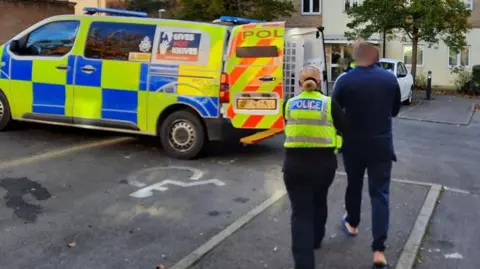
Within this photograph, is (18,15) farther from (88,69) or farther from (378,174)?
(378,174)

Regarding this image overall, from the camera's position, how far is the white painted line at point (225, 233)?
168 inches

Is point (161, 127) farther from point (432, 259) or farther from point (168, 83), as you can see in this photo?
point (432, 259)

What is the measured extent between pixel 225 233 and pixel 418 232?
1.70 metres

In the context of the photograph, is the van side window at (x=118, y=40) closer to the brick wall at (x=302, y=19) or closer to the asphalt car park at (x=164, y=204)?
the asphalt car park at (x=164, y=204)

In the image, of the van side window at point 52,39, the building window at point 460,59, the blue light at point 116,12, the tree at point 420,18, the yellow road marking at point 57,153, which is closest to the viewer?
the yellow road marking at point 57,153

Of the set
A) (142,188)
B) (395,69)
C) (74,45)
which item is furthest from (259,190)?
(395,69)

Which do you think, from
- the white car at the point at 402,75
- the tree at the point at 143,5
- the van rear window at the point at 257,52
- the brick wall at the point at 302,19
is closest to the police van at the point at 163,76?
the van rear window at the point at 257,52

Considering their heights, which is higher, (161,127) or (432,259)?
(161,127)

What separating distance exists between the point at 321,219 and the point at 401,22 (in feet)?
61.5

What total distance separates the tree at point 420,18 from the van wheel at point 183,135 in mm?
15304

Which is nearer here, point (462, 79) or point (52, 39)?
point (52, 39)

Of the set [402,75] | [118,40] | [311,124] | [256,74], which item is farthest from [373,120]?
[402,75]

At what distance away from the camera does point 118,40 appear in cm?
791

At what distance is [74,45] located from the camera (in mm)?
8125
